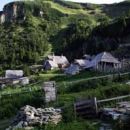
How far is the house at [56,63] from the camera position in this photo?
10306 centimetres

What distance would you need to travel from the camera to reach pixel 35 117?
24141 mm

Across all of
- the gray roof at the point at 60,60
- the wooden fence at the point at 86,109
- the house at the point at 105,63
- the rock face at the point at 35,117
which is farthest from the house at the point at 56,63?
the rock face at the point at 35,117

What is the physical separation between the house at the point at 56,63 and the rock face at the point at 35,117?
77.4 m

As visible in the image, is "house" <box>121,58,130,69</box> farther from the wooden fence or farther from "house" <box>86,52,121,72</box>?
the wooden fence

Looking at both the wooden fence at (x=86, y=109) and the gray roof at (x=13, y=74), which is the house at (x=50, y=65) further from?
the wooden fence at (x=86, y=109)

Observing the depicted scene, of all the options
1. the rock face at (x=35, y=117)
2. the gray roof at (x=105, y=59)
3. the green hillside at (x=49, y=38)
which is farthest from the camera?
the green hillside at (x=49, y=38)

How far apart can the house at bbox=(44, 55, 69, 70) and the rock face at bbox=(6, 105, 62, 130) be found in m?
77.4

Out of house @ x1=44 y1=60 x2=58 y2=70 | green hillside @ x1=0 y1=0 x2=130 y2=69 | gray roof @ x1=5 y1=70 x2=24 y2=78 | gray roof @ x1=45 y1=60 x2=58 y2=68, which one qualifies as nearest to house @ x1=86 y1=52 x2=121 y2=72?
green hillside @ x1=0 y1=0 x2=130 y2=69

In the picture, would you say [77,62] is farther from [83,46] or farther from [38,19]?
[38,19]

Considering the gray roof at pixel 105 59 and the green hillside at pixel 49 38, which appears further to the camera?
the green hillside at pixel 49 38

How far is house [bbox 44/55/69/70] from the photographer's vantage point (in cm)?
10306

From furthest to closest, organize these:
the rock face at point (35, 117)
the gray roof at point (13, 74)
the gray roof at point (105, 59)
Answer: the gray roof at point (13, 74) → the gray roof at point (105, 59) → the rock face at point (35, 117)

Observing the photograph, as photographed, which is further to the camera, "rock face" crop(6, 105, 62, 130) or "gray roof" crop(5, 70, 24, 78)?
"gray roof" crop(5, 70, 24, 78)

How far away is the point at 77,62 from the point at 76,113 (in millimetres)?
64819
